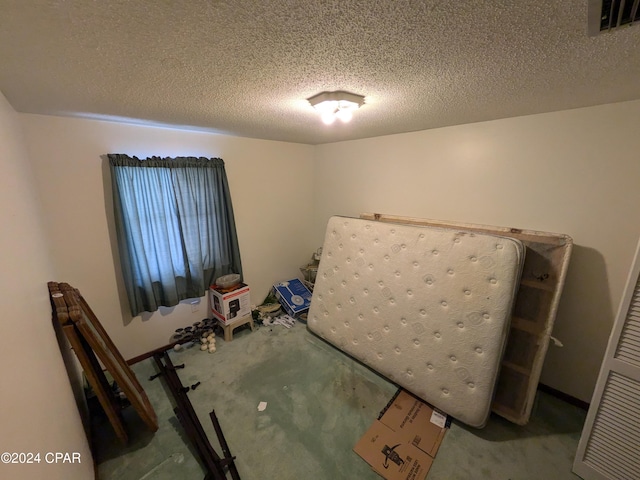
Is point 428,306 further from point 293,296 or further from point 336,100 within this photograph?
point 293,296

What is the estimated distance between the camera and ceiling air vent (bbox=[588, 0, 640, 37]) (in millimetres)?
638

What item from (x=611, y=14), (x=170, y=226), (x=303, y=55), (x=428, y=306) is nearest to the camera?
(x=611, y=14)

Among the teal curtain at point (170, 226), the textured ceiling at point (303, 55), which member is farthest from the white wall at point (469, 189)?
the textured ceiling at point (303, 55)

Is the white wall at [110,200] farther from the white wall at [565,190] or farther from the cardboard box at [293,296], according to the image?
the white wall at [565,190]

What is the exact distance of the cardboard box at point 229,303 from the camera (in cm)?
263

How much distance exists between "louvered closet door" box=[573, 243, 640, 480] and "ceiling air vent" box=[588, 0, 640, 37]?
3.61 ft

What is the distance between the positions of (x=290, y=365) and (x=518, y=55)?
2611mm

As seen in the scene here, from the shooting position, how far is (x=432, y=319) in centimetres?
189

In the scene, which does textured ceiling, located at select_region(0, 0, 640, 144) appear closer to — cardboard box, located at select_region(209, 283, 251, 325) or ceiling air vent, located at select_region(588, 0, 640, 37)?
ceiling air vent, located at select_region(588, 0, 640, 37)

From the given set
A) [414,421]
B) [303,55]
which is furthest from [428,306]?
[303,55]

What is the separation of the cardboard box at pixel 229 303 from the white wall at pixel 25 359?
136 centimetres

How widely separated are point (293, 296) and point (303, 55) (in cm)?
281

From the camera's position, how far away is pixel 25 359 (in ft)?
2.58

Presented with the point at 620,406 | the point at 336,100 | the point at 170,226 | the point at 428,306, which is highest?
the point at 336,100
